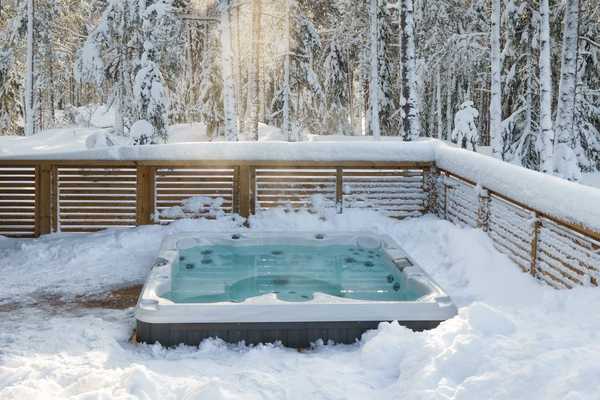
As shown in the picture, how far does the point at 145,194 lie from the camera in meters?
8.46

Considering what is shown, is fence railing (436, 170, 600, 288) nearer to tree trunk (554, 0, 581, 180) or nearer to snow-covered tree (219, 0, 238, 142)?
tree trunk (554, 0, 581, 180)

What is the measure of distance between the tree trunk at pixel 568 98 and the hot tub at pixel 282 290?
4681 millimetres

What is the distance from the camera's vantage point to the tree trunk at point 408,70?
10.9 metres

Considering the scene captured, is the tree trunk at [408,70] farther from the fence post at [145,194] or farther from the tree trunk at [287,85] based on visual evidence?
the tree trunk at [287,85]

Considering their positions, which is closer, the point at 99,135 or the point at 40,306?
the point at 40,306

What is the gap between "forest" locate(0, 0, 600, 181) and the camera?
1205 centimetres

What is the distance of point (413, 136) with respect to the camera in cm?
1129

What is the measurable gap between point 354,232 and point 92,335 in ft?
12.3

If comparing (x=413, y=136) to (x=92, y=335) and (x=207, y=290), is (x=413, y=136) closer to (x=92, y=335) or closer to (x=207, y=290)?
(x=207, y=290)

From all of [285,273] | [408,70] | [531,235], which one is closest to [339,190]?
[285,273]

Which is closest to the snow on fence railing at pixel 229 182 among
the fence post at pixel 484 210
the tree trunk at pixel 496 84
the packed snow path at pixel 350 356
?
the fence post at pixel 484 210

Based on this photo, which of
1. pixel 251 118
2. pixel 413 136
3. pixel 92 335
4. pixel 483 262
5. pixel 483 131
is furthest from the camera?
pixel 483 131

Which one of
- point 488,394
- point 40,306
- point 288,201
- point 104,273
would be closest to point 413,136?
point 288,201

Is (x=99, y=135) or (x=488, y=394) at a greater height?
(x=99, y=135)
